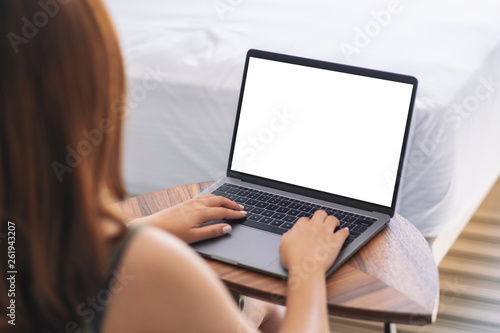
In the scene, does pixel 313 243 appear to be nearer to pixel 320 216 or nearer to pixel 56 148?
pixel 320 216

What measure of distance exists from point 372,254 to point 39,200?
1.82 ft

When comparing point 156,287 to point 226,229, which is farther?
point 226,229

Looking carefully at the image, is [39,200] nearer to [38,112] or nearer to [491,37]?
[38,112]

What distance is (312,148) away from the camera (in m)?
1.19

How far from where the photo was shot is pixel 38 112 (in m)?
0.59

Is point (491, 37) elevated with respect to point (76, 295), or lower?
elevated

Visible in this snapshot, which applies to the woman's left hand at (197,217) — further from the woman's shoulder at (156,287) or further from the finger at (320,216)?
the woman's shoulder at (156,287)

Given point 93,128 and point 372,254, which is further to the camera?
point 372,254

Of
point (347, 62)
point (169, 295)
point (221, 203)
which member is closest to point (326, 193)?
point (221, 203)

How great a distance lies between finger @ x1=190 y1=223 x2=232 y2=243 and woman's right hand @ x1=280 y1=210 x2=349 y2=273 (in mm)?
109

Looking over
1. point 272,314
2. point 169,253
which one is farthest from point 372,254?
point 169,253

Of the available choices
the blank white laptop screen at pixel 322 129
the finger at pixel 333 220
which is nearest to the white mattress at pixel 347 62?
the blank white laptop screen at pixel 322 129

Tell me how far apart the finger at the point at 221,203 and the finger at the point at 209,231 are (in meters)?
0.05

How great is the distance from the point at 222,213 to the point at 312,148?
0.79 ft
